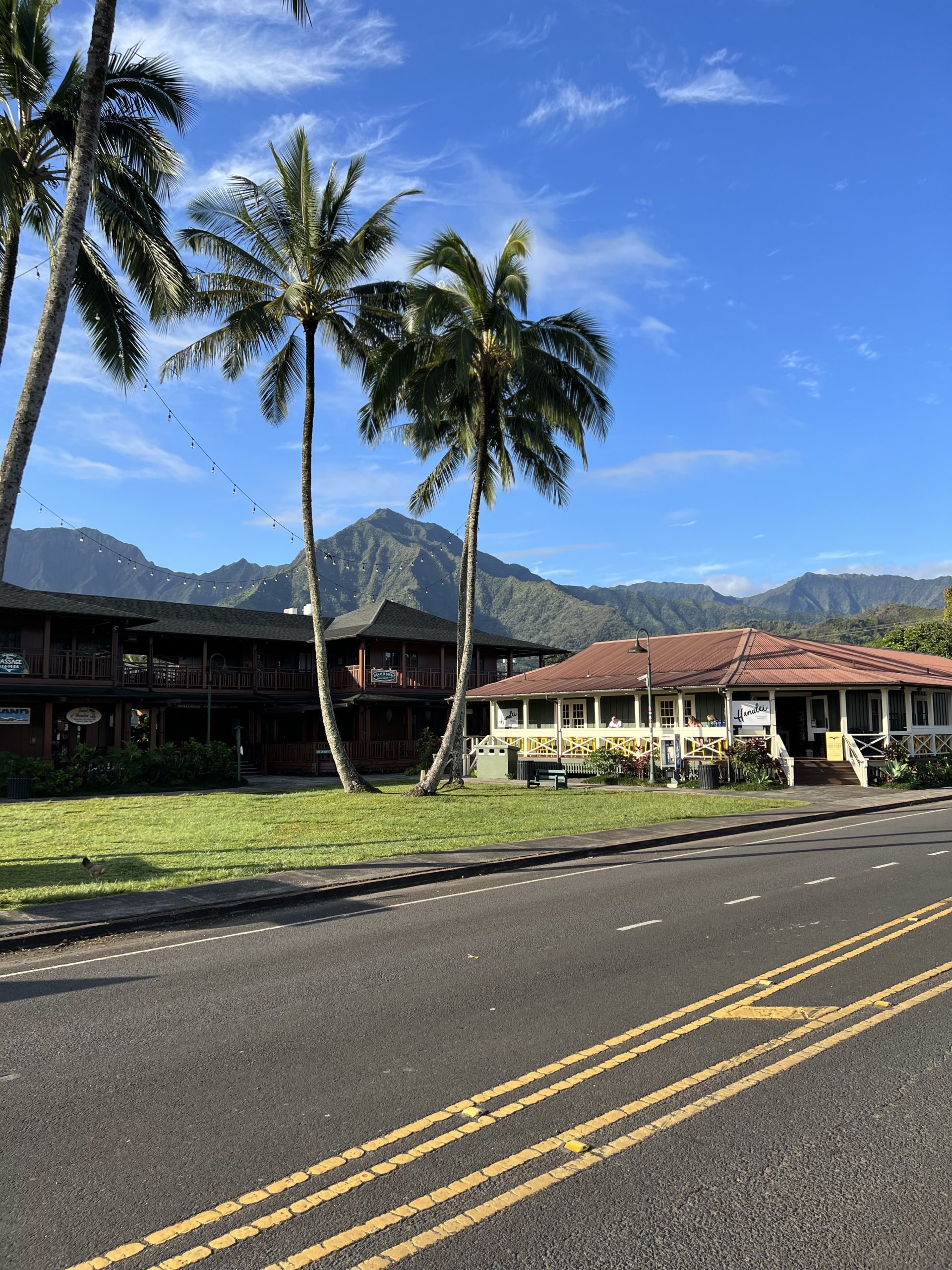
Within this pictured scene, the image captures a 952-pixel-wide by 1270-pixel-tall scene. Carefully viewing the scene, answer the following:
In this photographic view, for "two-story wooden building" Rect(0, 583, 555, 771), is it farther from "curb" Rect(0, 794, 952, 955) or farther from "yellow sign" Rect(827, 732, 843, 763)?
"curb" Rect(0, 794, 952, 955)

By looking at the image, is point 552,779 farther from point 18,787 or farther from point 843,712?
point 18,787

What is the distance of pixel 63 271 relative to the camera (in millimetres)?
12539

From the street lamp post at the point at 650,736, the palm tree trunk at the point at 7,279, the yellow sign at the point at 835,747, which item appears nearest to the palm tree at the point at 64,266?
the palm tree trunk at the point at 7,279

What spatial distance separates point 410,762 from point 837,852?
92.5 ft

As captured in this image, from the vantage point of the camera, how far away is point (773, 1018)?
6.11 metres

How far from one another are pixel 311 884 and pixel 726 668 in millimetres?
22911

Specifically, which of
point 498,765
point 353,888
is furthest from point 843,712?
point 353,888

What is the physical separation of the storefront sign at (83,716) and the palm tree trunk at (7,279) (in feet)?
69.2

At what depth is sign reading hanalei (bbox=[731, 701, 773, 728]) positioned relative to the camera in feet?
96.6

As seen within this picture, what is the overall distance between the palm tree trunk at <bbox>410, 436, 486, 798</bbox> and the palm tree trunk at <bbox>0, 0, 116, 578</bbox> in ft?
42.4

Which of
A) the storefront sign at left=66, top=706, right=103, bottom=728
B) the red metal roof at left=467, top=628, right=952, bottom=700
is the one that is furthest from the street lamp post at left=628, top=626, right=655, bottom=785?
the storefront sign at left=66, top=706, right=103, bottom=728

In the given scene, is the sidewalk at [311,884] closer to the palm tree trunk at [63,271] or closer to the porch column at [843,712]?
the palm tree trunk at [63,271]

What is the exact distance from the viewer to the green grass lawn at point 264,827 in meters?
12.7

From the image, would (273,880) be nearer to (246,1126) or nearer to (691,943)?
(691,943)
